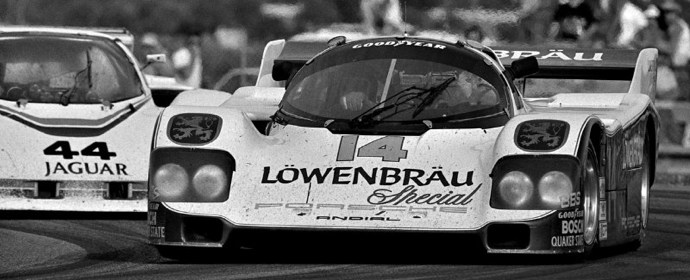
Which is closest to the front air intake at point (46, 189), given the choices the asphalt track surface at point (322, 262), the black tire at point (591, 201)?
the asphalt track surface at point (322, 262)

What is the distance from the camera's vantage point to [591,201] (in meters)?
8.31

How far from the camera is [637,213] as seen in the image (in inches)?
374

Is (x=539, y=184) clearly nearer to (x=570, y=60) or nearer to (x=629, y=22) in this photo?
(x=570, y=60)

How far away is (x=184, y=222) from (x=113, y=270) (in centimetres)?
40

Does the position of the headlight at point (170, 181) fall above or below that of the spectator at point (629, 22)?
below

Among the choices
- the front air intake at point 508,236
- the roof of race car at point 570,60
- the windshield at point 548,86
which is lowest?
the front air intake at point 508,236

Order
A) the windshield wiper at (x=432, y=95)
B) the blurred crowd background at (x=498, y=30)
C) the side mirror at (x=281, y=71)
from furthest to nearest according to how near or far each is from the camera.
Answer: the blurred crowd background at (x=498, y=30), the side mirror at (x=281, y=71), the windshield wiper at (x=432, y=95)

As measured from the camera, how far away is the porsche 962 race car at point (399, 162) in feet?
25.7

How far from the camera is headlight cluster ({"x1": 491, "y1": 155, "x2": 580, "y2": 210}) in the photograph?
7.81m

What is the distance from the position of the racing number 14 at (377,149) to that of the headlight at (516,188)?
56 cm

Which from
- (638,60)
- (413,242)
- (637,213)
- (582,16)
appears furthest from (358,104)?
(582,16)

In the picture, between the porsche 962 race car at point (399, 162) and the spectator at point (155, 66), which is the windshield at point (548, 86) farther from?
the spectator at point (155, 66)

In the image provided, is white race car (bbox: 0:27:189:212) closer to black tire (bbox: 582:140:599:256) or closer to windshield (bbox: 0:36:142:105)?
windshield (bbox: 0:36:142:105)

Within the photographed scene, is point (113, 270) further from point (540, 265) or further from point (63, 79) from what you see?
point (63, 79)
